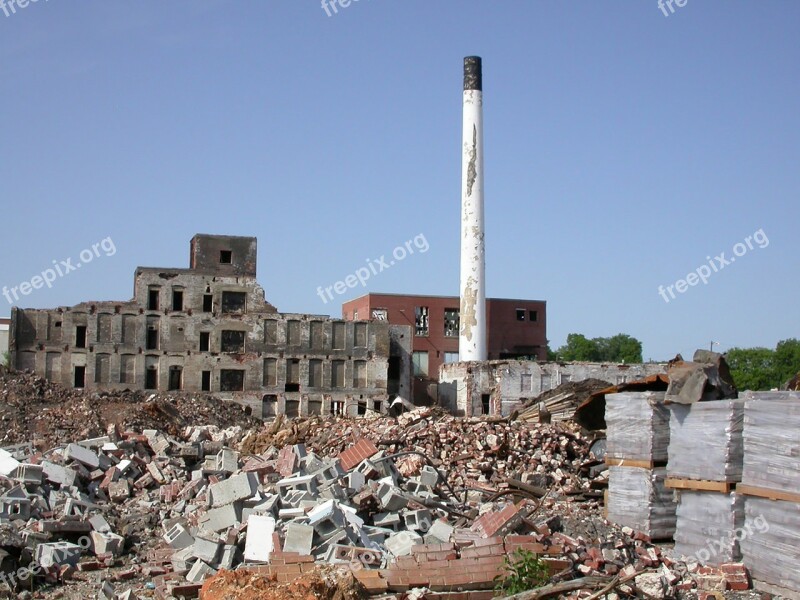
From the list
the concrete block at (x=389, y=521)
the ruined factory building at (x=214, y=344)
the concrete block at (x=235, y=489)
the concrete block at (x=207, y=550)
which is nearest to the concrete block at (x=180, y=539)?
the concrete block at (x=235, y=489)

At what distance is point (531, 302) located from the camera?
4966 centimetres

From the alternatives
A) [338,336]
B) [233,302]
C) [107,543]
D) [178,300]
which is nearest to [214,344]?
[233,302]

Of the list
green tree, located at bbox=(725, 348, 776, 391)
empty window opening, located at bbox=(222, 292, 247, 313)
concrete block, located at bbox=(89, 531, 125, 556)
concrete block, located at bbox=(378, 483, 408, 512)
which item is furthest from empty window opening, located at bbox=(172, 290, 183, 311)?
green tree, located at bbox=(725, 348, 776, 391)

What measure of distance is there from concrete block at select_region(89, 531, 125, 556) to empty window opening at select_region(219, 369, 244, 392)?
27.1 meters

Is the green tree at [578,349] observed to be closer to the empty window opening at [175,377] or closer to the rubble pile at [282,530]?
the empty window opening at [175,377]

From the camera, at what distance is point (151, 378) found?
39.7 m

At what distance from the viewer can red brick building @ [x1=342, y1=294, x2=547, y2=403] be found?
1844 inches

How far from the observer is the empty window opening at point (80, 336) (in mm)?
38719

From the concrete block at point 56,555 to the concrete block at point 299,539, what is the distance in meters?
3.08

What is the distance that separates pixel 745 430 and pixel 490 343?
3766 centimetres

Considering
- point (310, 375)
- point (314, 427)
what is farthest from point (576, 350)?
point (314, 427)

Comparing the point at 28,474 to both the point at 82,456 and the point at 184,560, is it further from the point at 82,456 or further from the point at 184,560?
the point at 184,560

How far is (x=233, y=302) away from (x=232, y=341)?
5.58 ft

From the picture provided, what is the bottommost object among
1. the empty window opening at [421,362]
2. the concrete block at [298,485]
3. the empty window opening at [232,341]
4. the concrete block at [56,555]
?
the concrete block at [56,555]
